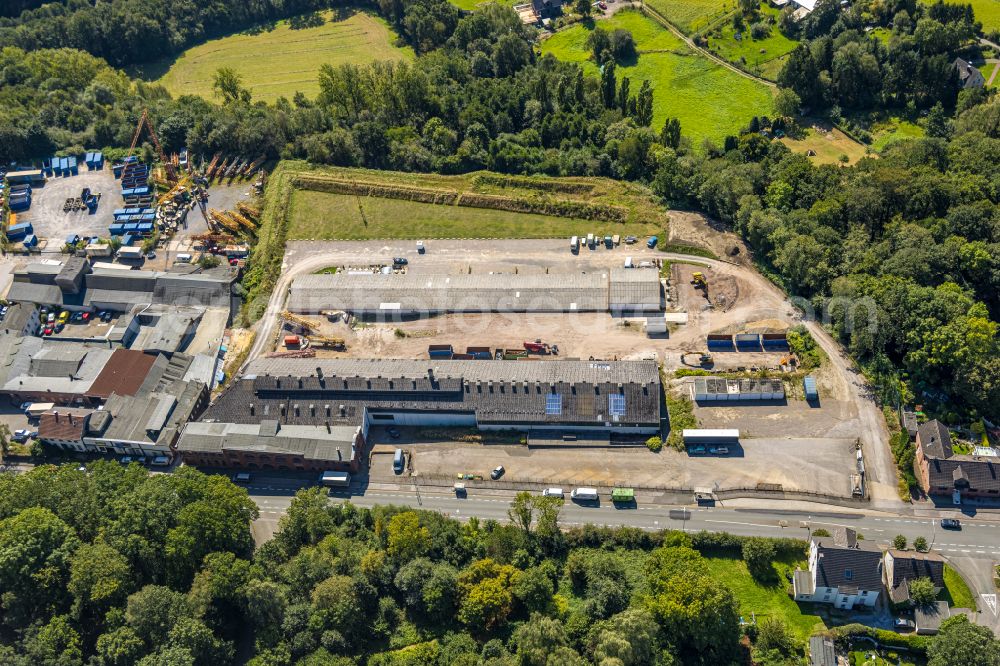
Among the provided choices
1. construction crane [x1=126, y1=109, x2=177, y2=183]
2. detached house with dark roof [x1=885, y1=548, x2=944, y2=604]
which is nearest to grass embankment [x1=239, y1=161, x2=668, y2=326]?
construction crane [x1=126, y1=109, x2=177, y2=183]

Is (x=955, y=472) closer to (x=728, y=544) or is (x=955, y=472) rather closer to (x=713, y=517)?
(x=728, y=544)

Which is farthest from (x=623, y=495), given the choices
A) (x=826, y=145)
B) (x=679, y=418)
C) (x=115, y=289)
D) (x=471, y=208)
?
(x=826, y=145)

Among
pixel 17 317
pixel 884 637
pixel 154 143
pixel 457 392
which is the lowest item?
pixel 884 637

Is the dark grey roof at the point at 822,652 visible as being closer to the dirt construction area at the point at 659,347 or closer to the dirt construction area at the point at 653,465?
the dirt construction area at the point at 653,465

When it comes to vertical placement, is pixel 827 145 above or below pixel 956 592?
above

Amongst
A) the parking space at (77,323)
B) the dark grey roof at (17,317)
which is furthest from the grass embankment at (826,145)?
the dark grey roof at (17,317)

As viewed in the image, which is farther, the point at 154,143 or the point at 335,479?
the point at 154,143
